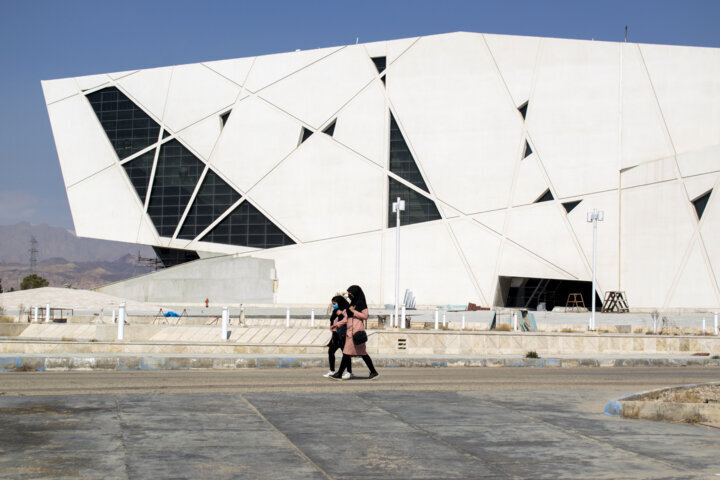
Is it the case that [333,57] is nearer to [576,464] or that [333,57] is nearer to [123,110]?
[123,110]

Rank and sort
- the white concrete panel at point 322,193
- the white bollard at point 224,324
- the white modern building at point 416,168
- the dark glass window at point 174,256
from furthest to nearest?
the dark glass window at point 174,256
the white concrete panel at point 322,193
the white modern building at point 416,168
the white bollard at point 224,324

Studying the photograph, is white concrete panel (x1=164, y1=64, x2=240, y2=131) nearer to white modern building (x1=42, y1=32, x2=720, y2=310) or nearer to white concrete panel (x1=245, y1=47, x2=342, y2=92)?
white modern building (x1=42, y1=32, x2=720, y2=310)

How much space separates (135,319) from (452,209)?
18.7 meters

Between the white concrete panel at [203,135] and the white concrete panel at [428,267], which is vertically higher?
the white concrete panel at [203,135]

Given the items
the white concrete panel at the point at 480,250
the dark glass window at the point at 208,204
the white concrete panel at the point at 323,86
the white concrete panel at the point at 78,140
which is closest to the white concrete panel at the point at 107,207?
the white concrete panel at the point at 78,140

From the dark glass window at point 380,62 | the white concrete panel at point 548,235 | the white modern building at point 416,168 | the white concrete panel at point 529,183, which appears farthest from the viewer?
the dark glass window at point 380,62

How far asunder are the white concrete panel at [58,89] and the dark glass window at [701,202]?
36.6 metres

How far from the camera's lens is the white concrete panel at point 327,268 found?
47375mm

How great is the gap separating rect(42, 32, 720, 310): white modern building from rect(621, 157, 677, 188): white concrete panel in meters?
0.07

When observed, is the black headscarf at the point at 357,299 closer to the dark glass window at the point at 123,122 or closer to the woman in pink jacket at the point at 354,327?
the woman in pink jacket at the point at 354,327

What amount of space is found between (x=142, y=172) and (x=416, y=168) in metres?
17.0

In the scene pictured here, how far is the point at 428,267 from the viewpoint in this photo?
46375mm

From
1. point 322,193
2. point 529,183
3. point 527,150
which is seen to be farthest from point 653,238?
point 322,193

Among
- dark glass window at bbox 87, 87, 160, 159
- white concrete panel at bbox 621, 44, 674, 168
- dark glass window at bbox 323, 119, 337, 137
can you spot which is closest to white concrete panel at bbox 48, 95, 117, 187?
dark glass window at bbox 87, 87, 160, 159
